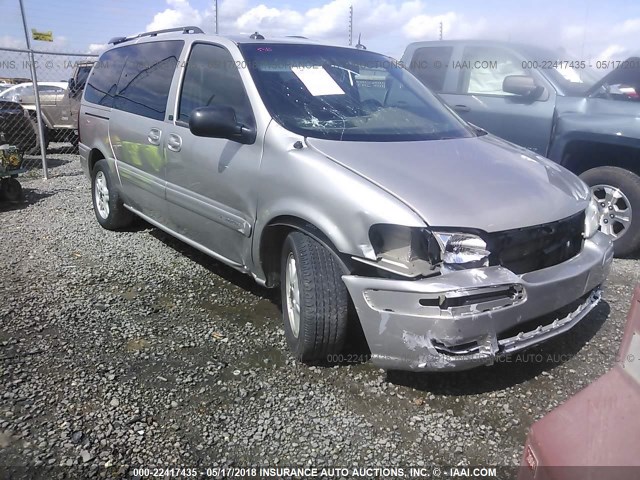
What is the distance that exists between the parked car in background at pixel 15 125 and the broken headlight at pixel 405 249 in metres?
8.42

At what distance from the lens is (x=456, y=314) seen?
2332mm

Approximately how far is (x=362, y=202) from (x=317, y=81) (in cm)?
128

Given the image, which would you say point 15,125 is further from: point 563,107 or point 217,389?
point 563,107

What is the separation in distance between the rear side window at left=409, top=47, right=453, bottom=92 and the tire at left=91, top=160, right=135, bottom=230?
3331mm

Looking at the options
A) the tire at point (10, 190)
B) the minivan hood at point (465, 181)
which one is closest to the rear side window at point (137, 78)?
the minivan hood at point (465, 181)

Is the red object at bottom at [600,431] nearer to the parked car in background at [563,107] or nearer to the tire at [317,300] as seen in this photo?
the tire at [317,300]

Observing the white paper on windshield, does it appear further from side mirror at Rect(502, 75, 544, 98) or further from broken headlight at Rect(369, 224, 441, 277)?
side mirror at Rect(502, 75, 544, 98)

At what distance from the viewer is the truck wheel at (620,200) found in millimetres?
4602

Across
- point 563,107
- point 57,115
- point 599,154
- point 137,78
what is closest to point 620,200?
point 599,154

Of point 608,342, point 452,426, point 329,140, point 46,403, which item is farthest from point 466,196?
point 46,403

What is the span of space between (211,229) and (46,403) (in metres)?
1.44

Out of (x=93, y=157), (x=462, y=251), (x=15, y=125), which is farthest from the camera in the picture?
(x=15, y=125)

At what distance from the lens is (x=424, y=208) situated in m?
2.45

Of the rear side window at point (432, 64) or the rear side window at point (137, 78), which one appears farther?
the rear side window at point (432, 64)
